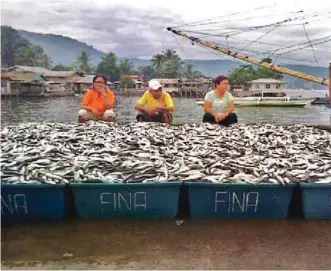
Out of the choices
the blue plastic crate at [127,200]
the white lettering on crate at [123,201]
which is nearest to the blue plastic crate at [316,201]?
the blue plastic crate at [127,200]

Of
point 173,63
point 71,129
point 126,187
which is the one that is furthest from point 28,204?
point 173,63

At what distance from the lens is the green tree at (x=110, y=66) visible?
5546 centimetres

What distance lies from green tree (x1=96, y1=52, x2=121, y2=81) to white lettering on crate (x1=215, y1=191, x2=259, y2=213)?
52301 millimetres

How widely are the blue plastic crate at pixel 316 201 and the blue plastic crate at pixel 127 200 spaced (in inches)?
49.0

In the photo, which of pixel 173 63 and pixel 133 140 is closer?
pixel 133 140

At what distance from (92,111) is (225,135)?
3.06 metres

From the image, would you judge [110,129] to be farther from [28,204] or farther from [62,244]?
[62,244]

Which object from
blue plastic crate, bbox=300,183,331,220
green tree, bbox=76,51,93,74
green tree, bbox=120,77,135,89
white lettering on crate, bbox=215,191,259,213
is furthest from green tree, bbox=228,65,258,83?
white lettering on crate, bbox=215,191,259,213

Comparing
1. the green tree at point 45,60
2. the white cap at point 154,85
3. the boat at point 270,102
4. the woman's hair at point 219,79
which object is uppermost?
the green tree at point 45,60

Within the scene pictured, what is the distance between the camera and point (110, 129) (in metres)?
5.86

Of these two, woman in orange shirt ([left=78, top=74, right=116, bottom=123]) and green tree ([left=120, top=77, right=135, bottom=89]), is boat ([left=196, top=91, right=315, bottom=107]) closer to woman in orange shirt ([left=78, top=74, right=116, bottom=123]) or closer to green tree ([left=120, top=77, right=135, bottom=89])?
green tree ([left=120, top=77, right=135, bottom=89])

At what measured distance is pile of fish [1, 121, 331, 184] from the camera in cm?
404

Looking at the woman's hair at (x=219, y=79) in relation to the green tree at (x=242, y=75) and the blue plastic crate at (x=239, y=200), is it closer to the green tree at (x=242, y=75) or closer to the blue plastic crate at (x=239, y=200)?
the blue plastic crate at (x=239, y=200)

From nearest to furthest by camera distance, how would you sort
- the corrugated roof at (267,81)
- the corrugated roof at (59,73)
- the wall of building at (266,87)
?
the corrugated roof at (59,73) → the corrugated roof at (267,81) → the wall of building at (266,87)
